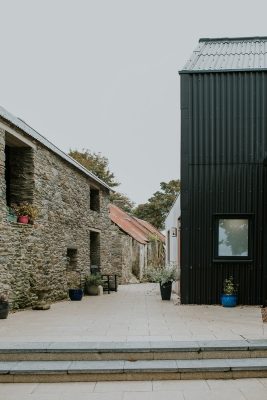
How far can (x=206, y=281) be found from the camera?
11141 millimetres

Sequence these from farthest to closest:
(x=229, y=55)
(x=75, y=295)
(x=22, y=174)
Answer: (x=75, y=295) < (x=229, y=55) < (x=22, y=174)

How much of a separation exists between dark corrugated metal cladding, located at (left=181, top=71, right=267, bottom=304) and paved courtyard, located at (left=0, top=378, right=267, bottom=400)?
5.38 metres

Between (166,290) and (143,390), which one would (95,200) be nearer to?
(166,290)

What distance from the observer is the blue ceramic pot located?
421 inches

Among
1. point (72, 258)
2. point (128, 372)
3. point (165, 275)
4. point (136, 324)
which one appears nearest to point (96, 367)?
point (128, 372)

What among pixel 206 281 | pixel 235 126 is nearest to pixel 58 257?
pixel 206 281

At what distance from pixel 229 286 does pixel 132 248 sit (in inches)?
696

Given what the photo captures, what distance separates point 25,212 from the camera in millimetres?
11812

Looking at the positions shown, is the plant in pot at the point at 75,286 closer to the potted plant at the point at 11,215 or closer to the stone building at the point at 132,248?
the potted plant at the point at 11,215

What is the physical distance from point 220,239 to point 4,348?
249 inches

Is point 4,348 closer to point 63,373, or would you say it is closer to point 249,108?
point 63,373

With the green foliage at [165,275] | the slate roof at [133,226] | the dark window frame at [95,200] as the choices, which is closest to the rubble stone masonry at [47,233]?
the dark window frame at [95,200]

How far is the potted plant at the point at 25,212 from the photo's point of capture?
11.6 metres

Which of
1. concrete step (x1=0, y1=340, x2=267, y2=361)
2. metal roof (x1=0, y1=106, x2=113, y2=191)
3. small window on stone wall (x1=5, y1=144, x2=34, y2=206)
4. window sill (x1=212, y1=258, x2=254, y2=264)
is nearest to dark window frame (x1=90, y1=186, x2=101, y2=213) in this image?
metal roof (x1=0, y1=106, x2=113, y2=191)
